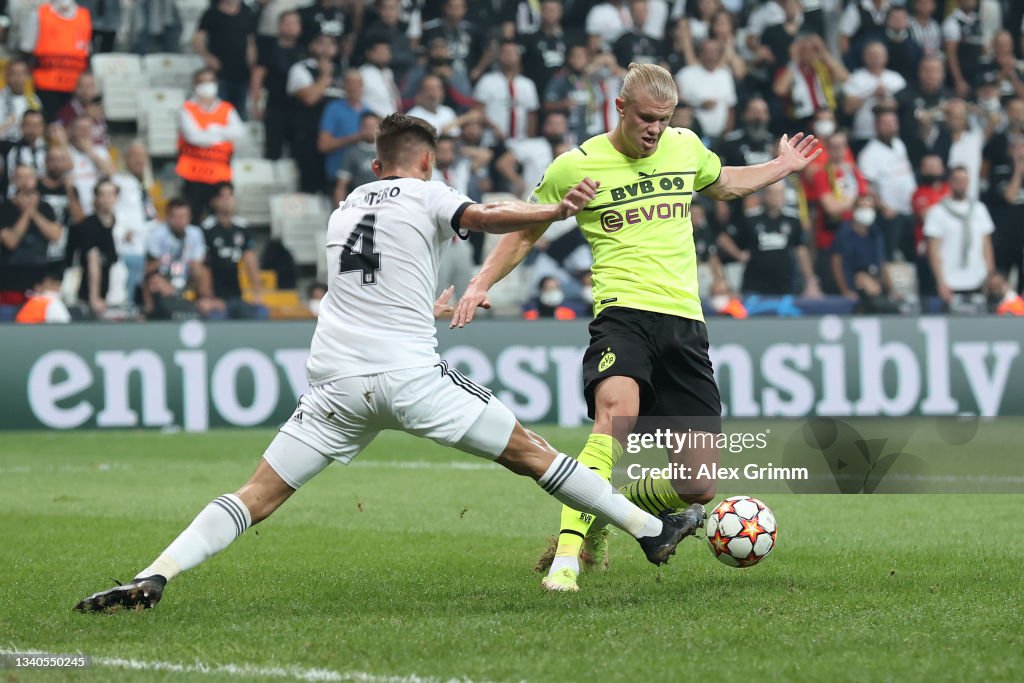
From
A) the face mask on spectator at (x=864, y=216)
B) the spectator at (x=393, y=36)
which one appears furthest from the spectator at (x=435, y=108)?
the face mask on spectator at (x=864, y=216)

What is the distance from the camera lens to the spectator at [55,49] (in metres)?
17.8

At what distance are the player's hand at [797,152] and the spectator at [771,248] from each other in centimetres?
1000

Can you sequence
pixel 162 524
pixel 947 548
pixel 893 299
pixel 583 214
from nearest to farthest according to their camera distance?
pixel 583 214
pixel 947 548
pixel 162 524
pixel 893 299

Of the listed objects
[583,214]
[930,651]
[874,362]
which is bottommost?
[874,362]

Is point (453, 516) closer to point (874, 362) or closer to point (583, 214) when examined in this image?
point (583, 214)

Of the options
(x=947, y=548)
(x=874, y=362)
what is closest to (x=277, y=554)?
(x=947, y=548)

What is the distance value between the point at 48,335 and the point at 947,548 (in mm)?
10292

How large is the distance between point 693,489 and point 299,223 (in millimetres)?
11973

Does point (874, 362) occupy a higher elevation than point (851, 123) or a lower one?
lower

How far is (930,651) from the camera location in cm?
488

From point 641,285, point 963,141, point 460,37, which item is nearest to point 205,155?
point 460,37

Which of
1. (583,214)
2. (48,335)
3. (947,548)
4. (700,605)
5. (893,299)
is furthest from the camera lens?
(893,299)

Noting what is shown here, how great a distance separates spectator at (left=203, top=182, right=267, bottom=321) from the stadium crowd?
27 mm

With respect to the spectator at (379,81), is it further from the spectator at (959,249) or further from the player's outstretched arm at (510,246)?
the player's outstretched arm at (510,246)
